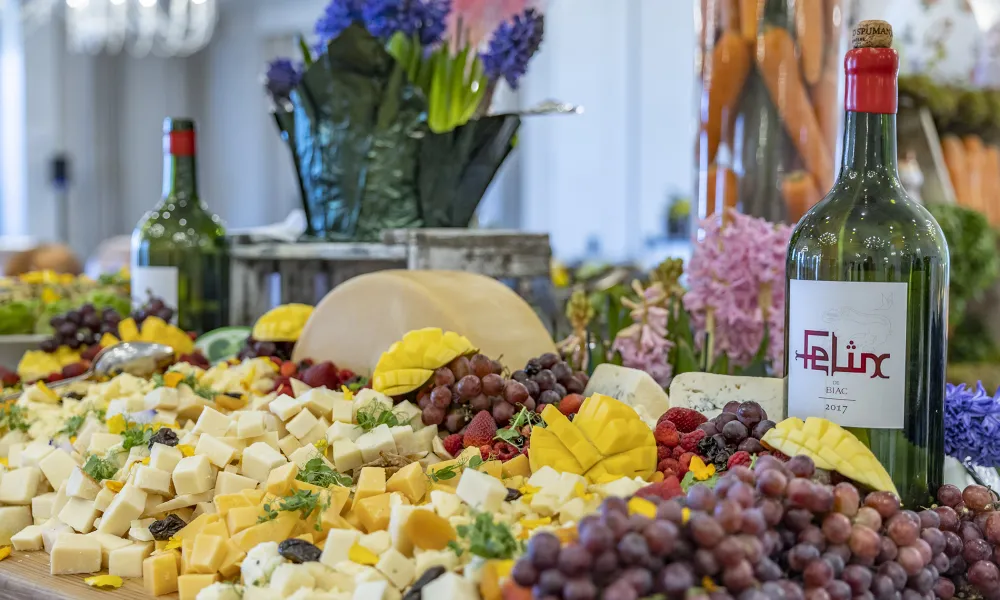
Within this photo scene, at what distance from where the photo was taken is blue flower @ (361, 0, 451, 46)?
1.51 m

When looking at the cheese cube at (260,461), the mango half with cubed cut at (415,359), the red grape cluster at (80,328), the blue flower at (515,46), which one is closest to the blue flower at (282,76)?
the blue flower at (515,46)

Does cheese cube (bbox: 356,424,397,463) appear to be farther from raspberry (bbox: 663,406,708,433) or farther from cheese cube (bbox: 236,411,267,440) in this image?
raspberry (bbox: 663,406,708,433)

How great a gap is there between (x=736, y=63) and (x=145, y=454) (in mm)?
1043

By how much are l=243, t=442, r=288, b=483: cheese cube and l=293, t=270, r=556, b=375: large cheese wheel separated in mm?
259

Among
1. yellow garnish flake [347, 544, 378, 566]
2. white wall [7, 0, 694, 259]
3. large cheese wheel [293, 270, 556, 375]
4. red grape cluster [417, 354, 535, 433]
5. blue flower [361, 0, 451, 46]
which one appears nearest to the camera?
yellow garnish flake [347, 544, 378, 566]

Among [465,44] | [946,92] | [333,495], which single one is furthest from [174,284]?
[946,92]

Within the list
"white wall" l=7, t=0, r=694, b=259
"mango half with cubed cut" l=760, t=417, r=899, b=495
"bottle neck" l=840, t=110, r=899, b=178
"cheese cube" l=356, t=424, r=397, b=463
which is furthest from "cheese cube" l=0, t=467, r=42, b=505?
"white wall" l=7, t=0, r=694, b=259

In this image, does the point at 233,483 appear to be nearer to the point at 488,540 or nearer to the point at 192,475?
the point at 192,475

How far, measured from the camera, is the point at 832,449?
0.70 meters

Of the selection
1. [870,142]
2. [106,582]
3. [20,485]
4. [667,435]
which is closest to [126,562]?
[106,582]

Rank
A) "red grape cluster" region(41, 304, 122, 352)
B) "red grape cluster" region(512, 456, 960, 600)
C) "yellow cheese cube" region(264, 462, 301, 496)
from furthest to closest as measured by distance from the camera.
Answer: "red grape cluster" region(41, 304, 122, 352) < "yellow cheese cube" region(264, 462, 301, 496) < "red grape cluster" region(512, 456, 960, 600)

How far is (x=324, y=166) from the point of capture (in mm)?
1554

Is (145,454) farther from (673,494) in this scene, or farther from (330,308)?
(673,494)

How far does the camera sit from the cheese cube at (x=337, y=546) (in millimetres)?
683
